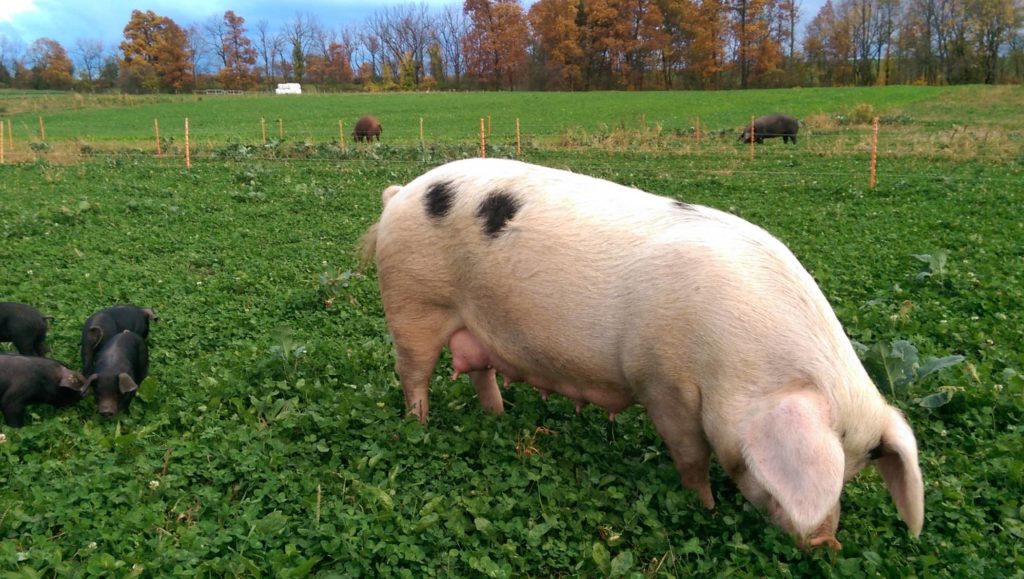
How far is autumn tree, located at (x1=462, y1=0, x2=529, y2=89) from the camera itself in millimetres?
75875

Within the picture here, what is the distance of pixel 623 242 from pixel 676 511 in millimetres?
1319

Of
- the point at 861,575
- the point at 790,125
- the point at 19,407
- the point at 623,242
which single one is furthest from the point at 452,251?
A: the point at 790,125

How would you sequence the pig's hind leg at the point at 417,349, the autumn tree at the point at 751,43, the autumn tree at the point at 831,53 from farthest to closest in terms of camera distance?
the autumn tree at the point at 831,53, the autumn tree at the point at 751,43, the pig's hind leg at the point at 417,349

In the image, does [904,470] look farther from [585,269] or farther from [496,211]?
[496,211]

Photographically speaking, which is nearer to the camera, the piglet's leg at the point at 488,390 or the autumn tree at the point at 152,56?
the piglet's leg at the point at 488,390

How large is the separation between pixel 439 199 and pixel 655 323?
152cm

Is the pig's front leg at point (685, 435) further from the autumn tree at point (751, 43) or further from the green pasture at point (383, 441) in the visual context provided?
the autumn tree at point (751, 43)

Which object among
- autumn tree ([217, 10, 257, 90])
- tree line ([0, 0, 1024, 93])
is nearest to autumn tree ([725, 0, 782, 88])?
tree line ([0, 0, 1024, 93])

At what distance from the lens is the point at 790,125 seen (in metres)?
25.5

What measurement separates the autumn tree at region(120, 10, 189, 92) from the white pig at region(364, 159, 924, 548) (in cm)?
8029

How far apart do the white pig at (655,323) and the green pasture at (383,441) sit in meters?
0.38

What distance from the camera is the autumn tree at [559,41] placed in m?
67.9

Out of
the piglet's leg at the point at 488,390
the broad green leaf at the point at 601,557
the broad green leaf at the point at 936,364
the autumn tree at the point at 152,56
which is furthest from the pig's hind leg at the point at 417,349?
the autumn tree at the point at 152,56

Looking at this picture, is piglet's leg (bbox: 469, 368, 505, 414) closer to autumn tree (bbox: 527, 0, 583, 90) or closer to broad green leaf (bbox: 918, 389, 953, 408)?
broad green leaf (bbox: 918, 389, 953, 408)
